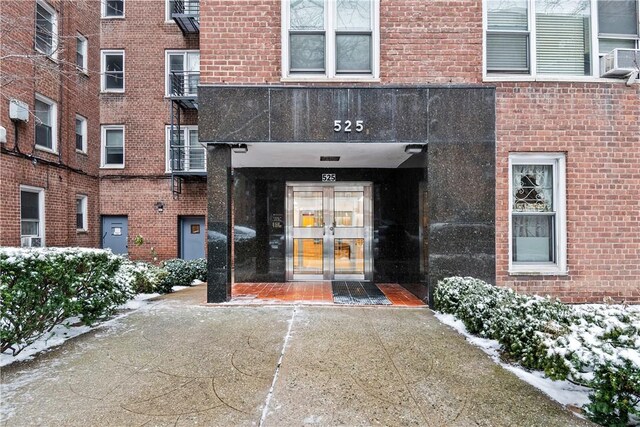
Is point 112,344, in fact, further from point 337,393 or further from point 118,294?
point 337,393

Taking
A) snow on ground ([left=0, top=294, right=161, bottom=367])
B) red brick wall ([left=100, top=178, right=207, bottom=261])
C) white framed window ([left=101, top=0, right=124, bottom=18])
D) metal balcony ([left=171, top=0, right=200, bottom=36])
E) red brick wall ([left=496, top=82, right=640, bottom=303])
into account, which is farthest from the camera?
white framed window ([left=101, top=0, right=124, bottom=18])

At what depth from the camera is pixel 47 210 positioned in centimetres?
961

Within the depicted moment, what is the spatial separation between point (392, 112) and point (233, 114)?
2.72 m

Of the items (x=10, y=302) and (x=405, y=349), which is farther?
(x=405, y=349)

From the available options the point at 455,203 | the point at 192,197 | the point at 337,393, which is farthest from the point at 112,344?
the point at 192,197

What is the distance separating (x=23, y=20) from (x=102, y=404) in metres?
10.6

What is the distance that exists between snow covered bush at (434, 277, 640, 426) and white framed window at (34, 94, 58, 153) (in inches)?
467

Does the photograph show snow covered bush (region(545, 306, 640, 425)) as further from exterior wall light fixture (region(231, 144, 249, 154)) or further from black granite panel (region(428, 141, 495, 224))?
exterior wall light fixture (region(231, 144, 249, 154))

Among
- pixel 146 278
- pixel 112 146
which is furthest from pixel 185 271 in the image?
pixel 112 146

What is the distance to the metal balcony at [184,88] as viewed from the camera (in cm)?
1093

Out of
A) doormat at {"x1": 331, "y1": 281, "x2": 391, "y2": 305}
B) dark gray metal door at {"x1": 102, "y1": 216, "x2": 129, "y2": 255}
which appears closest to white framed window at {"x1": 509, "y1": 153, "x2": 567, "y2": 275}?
doormat at {"x1": 331, "y1": 281, "x2": 391, "y2": 305}

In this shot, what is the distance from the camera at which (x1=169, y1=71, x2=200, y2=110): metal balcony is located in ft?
35.9

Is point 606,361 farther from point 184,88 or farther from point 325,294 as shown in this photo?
point 184,88

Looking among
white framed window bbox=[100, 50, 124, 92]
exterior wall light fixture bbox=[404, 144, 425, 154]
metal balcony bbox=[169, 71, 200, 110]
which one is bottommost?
exterior wall light fixture bbox=[404, 144, 425, 154]
